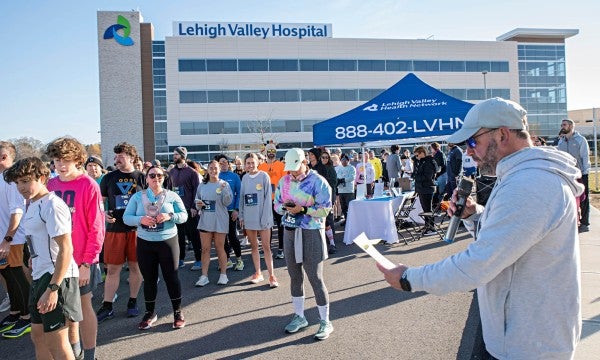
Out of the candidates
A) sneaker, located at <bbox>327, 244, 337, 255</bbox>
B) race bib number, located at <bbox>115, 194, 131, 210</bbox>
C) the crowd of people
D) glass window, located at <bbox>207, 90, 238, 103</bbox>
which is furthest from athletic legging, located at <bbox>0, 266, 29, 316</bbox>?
glass window, located at <bbox>207, 90, 238, 103</bbox>

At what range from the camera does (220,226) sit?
6.86 metres

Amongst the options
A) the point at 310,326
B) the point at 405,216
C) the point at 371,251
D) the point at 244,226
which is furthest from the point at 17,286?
the point at 405,216

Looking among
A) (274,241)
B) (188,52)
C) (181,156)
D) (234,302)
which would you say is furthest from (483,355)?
(188,52)

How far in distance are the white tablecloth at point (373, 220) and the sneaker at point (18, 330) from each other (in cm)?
614

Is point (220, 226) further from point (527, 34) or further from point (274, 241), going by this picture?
point (527, 34)

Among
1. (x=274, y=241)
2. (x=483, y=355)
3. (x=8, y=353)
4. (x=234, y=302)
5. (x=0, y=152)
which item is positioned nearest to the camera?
(x=483, y=355)

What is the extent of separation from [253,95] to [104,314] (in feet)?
138

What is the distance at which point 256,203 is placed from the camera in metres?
6.89

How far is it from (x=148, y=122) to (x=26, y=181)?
153 ft

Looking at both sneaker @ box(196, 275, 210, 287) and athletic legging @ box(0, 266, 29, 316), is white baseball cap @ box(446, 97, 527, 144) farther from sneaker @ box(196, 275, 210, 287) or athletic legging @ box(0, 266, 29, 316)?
sneaker @ box(196, 275, 210, 287)

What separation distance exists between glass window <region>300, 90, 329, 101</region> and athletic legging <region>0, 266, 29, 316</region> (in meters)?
43.3

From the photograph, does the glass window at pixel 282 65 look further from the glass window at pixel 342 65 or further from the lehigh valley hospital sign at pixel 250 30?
the glass window at pixel 342 65

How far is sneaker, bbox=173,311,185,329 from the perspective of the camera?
509cm

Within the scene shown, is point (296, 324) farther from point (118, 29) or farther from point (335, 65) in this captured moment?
point (118, 29)
